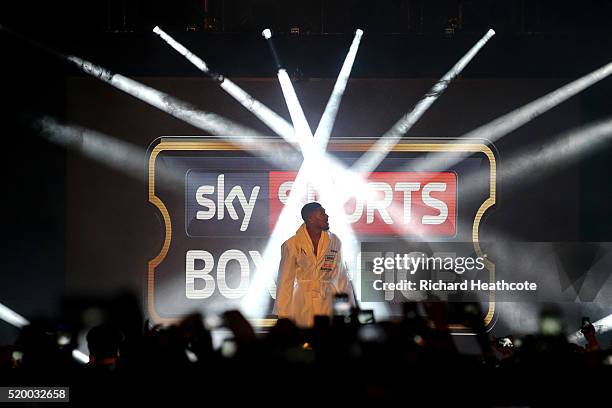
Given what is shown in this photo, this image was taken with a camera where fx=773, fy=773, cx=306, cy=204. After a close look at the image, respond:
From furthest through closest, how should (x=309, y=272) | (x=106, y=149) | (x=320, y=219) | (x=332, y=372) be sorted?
(x=106, y=149) < (x=309, y=272) < (x=320, y=219) < (x=332, y=372)

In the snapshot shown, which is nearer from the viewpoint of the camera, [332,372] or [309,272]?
[332,372]

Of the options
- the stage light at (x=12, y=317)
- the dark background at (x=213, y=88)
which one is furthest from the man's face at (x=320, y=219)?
the stage light at (x=12, y=317)

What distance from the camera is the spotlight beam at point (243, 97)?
6.29 metres

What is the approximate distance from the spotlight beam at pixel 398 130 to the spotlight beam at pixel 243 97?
24.0 inches

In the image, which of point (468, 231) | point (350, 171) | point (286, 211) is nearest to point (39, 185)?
point (286, 211)

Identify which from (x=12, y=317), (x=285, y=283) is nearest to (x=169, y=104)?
(x=285, y=283)

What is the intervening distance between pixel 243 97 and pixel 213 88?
0.26 meters

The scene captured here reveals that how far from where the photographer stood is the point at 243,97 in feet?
20.7

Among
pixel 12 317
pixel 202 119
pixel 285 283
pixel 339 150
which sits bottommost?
pixel 12 317

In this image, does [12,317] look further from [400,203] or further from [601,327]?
[601,327]

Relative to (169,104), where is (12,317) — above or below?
below

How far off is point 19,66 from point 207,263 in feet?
7.38

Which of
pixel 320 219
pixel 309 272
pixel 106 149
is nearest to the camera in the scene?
Result: pixel 320 219

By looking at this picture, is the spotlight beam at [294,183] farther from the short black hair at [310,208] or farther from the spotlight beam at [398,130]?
the short black hair at [310,208]
